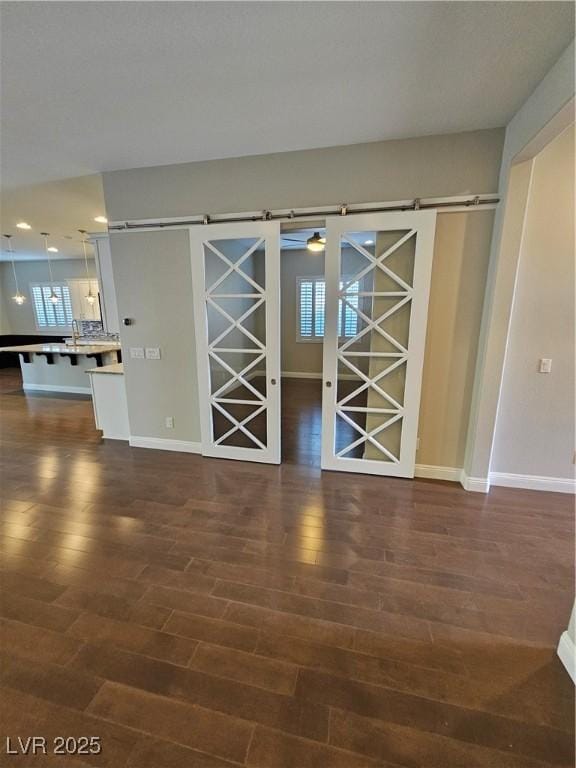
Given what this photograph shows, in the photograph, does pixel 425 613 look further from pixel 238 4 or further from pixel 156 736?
pixel 238 4

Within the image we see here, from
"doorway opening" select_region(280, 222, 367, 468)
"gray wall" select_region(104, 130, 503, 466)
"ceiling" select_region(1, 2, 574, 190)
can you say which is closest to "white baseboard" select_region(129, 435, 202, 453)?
"gray wall" select_region(104, 130, 503, 466)

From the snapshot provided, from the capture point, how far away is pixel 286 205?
2.88 m

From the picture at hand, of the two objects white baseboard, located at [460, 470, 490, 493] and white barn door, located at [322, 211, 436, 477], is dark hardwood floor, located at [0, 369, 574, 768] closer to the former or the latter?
white baseboard, located at [460, 470, 490, 493]

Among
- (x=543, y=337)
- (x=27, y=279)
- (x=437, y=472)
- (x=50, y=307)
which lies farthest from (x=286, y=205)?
(x=27, y=279)

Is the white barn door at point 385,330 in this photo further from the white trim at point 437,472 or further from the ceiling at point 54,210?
the ceiling at point 54,210

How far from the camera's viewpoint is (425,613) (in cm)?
172

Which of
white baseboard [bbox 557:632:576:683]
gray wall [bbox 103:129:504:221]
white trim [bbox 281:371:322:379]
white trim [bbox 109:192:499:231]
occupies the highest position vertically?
gray wall [bbox 103:129:504:221]

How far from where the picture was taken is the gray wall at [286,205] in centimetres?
258

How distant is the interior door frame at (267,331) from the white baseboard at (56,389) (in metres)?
3.93

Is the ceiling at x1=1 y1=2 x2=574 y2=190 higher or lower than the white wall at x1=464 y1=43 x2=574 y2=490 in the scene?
higher

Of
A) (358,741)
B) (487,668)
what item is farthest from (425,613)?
(358,741)

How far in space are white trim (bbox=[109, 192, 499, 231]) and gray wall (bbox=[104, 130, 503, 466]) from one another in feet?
0.17

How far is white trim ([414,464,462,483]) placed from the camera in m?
3.03

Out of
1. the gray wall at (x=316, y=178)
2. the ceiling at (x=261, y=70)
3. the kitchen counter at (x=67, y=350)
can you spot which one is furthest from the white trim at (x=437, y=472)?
the kitchen counter at (x=67, y=350)
